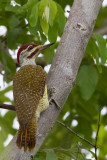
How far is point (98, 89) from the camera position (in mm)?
5844

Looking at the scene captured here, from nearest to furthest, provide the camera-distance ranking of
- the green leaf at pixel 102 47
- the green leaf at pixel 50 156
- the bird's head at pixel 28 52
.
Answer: the green leaf at pixel 50 156, the green leaf at pixel 102 47, the bird's head at pixel 28 52

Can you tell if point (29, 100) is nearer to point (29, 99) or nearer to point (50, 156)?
point (29, 99)

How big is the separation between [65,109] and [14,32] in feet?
4.82

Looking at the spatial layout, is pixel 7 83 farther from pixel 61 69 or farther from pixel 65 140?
pixel 61 69

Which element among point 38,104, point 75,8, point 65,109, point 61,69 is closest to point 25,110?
point 38,104

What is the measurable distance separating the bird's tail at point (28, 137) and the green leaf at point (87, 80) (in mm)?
1306

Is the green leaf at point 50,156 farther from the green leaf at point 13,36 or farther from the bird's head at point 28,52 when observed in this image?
the green leaf at point 13,36

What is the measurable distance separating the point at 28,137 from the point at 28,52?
5.72 feet

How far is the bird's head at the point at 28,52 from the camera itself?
4695 mm

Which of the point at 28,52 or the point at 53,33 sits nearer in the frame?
the point at 53,33

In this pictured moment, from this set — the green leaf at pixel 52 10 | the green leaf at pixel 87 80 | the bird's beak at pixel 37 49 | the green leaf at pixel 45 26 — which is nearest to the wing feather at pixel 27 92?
the bird's beak at pixel 37 49

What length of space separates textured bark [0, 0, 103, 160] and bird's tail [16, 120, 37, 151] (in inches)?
1.6

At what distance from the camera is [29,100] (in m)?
3.79

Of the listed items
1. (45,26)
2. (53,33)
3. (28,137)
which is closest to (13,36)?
(53,33)
